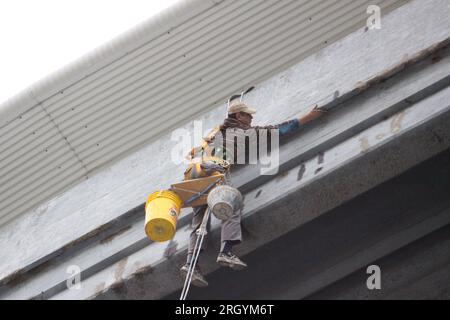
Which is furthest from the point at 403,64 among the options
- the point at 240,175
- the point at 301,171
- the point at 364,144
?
the point at 240,175

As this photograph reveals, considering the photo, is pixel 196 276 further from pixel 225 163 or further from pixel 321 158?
pixel 321 158

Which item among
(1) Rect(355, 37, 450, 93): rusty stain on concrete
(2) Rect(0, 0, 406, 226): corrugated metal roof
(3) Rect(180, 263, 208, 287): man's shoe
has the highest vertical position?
(2) Rect(0, 0, 406, 226): corrugated metal roof

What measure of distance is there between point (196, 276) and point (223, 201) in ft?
2.16

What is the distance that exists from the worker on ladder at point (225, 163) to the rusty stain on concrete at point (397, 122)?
92 centimetres

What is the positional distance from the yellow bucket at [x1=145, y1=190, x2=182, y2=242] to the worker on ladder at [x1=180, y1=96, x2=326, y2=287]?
0.92ft

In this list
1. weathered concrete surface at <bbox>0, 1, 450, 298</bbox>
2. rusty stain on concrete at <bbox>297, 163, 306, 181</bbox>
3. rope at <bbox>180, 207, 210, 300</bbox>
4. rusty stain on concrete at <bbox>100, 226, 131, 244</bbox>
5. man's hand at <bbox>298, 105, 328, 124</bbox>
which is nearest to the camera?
rope at <bbox>180, 207, 210, 300</bbox>

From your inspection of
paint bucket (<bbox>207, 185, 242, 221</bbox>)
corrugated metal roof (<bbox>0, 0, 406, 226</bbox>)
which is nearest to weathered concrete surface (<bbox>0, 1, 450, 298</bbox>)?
paint bucket (<bbox>207, 185, 242, 221</bbox>)

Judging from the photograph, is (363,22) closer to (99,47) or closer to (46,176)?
(99,47)

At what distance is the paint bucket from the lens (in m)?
8.38

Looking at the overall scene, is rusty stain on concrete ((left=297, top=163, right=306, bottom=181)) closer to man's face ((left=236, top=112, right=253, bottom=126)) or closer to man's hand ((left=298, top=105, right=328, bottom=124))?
man's hand ((left=298, top=105, right=328, bottom=124))

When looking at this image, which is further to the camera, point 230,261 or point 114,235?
point 114,235

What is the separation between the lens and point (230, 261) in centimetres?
827

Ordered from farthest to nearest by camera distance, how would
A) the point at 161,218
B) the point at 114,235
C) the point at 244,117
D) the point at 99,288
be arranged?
the point at 114,235 < the point at 244,117 < the point at 99,288 < the point at 161,218

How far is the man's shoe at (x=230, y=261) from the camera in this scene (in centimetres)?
827
